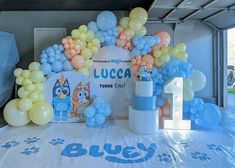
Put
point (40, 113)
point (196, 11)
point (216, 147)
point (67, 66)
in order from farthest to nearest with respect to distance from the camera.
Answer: point (196, 11), point (67, 66), point (40, 113), point (216, 147)

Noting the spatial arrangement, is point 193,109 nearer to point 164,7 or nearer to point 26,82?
point 164,7

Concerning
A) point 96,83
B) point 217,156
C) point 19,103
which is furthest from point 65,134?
point 217,156

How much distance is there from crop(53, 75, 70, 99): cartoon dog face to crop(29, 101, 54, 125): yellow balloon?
0.33 metres

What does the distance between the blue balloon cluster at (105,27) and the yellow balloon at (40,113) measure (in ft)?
4.95

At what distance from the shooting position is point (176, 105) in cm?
324

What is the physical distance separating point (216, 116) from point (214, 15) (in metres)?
2.38

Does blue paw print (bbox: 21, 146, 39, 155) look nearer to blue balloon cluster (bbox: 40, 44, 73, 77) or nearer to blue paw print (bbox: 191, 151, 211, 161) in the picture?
blue balloon cluster (bbox: 40, 44, 73, 77)

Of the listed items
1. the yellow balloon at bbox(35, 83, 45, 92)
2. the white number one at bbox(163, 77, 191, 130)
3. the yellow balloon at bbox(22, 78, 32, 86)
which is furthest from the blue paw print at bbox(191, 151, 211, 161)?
the yellow balloon at bbox(22, 78, 32, 86)

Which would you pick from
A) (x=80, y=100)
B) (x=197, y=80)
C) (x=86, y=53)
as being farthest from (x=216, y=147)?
(x=86, y=53)

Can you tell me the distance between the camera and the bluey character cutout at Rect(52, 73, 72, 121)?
3.64m

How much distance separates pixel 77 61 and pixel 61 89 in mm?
565

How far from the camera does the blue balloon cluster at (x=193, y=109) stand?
338 cm

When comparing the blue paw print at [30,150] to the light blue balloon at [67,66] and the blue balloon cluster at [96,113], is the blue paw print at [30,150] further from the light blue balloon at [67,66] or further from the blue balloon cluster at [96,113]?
the light blue balloon at [67,66]

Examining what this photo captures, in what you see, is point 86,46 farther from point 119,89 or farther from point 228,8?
point 228,8
